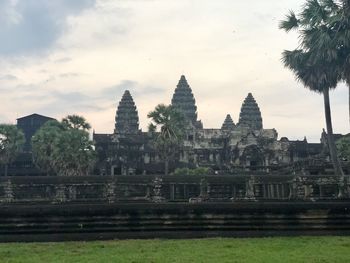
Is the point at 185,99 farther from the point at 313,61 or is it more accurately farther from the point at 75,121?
the point at 313,61

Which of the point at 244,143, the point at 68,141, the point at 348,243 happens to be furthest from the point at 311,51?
the point at 244,143

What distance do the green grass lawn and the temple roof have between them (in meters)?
81.9

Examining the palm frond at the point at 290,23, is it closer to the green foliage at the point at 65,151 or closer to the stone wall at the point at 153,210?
the stone wall at the point at 153,210

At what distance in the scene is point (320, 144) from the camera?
64.3 meters

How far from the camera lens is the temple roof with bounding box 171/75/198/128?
94.0 meters

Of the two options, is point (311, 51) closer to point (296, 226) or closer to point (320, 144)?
point (296, 226)

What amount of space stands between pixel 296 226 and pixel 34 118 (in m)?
93.4

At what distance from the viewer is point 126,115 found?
83.1 m

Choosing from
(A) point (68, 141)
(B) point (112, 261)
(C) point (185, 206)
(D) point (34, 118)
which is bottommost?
(B) point (112, 261)

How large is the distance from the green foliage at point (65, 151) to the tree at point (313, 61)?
25.4 meters

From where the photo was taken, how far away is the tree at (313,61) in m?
20.5

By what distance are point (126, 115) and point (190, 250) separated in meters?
73.7

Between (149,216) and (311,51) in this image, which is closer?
(149,216)

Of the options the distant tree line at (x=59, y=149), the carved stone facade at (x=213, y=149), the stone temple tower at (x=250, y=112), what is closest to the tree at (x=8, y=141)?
the distant tree line at (x=59, y=149)
